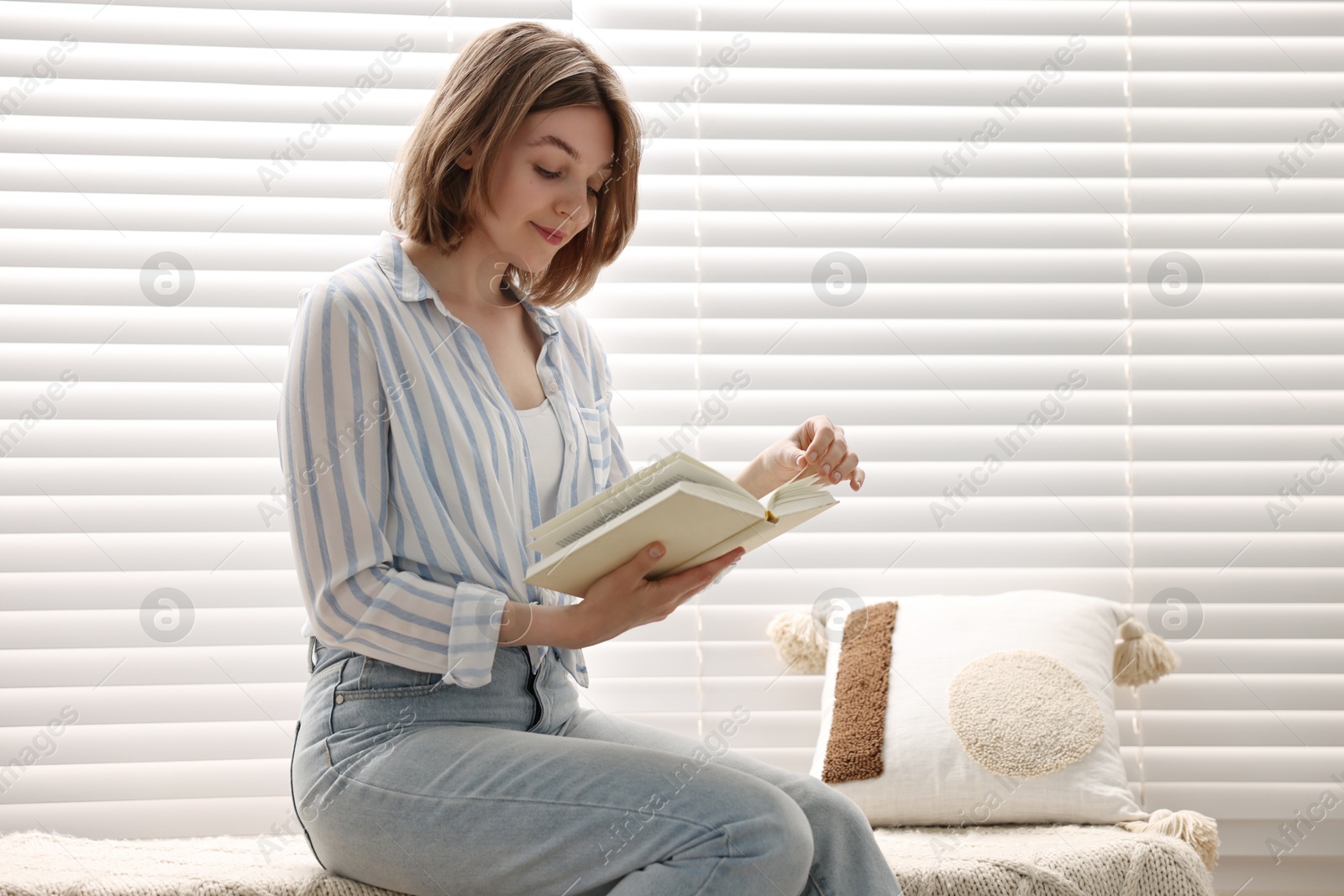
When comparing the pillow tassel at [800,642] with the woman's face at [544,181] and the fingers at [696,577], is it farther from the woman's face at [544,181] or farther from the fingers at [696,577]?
the woman's face at [544,181]

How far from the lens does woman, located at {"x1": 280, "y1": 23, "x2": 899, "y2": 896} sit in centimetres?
100

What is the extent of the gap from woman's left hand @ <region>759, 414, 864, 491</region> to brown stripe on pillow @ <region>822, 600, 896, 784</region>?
42 cm

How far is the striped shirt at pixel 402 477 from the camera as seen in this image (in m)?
1.06

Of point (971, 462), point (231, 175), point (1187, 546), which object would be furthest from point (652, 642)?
point (231, 175)

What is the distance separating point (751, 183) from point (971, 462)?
0.66 metres

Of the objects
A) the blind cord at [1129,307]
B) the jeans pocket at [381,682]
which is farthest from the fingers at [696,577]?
the blind cord at [1129,307]

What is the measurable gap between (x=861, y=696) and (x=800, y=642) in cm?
16

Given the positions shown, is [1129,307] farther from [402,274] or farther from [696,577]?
[402,274]

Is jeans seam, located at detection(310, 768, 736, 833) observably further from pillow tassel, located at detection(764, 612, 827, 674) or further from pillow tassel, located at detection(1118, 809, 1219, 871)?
pillow tassel, located at detection(1118, 809, 1219, 871)

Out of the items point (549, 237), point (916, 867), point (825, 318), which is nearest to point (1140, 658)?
point (916, 867)

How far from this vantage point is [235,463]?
1.72 m

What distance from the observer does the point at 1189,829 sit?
4.95 feet

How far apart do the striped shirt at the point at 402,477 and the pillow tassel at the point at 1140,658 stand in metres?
1.08

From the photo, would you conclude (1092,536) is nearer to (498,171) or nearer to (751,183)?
(751,183)
